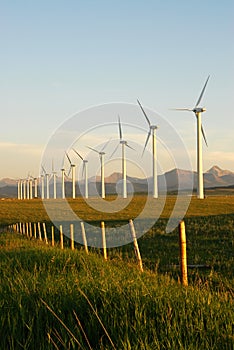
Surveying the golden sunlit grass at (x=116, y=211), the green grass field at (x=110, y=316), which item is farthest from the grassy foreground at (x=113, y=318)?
the golden sunlit grass at (x=116, y=211)

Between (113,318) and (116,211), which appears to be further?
(116,211)

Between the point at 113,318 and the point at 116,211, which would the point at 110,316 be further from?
the point at 116,211

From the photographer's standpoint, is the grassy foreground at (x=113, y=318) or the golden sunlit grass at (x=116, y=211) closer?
the grassy foreground at (x=113, y=318)

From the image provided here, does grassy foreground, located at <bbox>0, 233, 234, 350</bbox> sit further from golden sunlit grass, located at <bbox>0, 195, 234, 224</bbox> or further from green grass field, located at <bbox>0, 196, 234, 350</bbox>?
golden sunlit grass, located at <bbox>0, 195, 234, 224</bbox>

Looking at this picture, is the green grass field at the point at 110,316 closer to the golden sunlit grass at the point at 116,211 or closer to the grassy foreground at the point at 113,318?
the grassy foreground at the point at 113,318

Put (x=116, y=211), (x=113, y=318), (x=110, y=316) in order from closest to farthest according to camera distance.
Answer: (x=113, y=318) < (x=110, y=316) < (x=116, y=211)

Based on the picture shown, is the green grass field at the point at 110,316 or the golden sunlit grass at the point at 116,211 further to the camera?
the golden sunlit grass at the point at 116,211

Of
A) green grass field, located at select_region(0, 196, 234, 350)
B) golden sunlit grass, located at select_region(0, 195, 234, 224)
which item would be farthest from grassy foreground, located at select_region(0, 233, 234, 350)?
golden sunlit grass, located at select_region(0, 195, 234, 224)

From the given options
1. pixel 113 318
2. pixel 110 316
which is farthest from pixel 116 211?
pixel 113 318

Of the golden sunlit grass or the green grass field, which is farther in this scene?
the golden sunlit grass

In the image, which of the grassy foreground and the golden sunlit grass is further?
the golden sunlit grass

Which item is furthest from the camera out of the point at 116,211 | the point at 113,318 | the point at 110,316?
the point at 116,211

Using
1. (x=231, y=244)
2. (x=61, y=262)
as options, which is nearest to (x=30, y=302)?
(x=61, y=262)

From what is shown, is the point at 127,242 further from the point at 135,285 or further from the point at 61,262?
the point at 135,285
